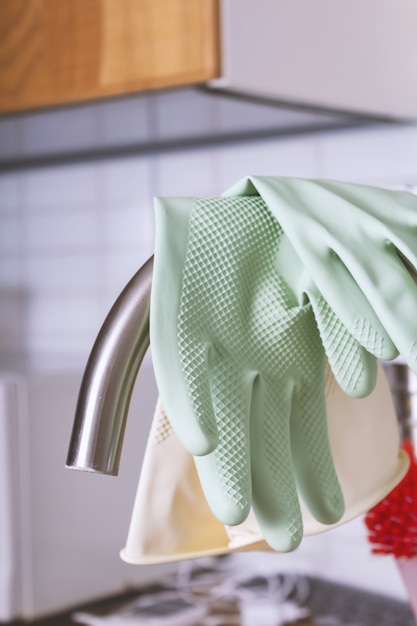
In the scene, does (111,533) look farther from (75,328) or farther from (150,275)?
(150,275)

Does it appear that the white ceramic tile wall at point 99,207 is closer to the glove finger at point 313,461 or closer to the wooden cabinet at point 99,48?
the wooden cabinet at point 99,48

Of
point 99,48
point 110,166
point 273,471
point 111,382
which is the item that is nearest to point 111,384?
point 111,382

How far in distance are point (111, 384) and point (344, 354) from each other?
0.12 meters

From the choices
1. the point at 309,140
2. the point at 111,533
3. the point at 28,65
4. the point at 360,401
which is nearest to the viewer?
the point at 360,401

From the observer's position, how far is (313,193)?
518mm

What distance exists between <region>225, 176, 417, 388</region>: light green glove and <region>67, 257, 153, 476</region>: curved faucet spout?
85 millimetres

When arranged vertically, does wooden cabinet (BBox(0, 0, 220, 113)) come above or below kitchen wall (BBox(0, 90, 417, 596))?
above

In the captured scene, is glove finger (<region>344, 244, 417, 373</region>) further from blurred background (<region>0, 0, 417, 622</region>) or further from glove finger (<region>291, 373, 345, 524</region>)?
blurred background (<region>0, 0, 417, 622</region>)

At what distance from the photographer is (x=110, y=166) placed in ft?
5.61

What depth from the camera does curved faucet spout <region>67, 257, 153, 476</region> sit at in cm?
47

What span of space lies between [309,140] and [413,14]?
0.29 m

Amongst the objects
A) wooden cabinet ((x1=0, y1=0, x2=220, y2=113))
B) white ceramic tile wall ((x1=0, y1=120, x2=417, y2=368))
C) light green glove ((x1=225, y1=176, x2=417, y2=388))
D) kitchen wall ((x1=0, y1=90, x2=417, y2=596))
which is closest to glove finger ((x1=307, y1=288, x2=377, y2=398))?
light green glove ((x1=225, y1=176, x2=417, y2=388))

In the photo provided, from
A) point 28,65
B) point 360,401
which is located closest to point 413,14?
point 28,65

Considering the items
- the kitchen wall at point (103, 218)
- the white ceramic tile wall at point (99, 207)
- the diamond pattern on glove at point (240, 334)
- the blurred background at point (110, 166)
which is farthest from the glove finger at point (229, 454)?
the white ceramic tile wall at point (99, 207)
